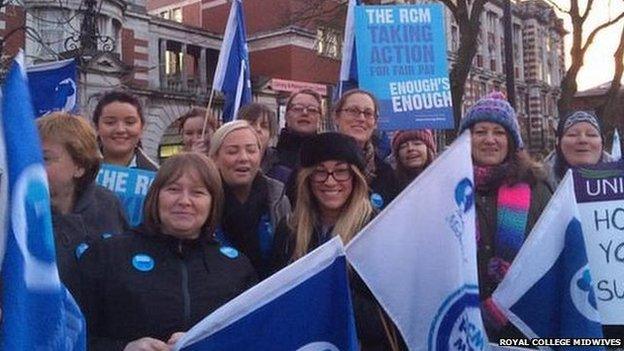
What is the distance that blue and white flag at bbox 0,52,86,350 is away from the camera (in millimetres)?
1816

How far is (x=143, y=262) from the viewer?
105 inches

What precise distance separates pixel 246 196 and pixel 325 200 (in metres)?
0.68

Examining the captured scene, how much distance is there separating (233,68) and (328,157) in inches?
152

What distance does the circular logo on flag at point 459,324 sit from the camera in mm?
2893

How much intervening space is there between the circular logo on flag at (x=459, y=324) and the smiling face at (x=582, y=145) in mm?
1620

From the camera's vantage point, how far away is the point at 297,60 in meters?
34.2

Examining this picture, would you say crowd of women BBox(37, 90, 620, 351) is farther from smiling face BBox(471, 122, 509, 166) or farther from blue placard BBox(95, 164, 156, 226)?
blue placard BBox(95, 164, 156, 226)

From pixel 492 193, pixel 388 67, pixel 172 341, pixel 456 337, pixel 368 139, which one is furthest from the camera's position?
pixel 388 67

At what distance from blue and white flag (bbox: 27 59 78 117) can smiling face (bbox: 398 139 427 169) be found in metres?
2.99

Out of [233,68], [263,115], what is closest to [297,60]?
[233,68]

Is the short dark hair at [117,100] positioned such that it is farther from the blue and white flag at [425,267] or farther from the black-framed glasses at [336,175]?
the blue and white flag at [425,267]

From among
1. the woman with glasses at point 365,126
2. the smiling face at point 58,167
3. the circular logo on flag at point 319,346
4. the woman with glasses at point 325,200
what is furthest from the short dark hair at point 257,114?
the circular logo on flag at point 319,346

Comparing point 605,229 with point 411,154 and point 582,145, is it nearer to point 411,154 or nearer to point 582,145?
point 582,145

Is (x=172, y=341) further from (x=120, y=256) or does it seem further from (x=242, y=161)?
(x=242, y=161)
